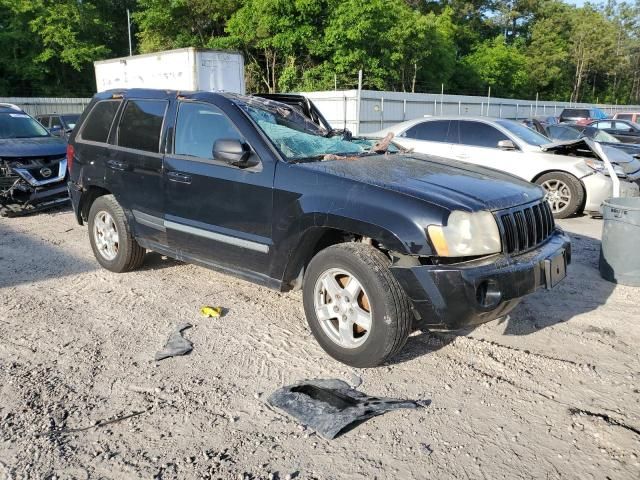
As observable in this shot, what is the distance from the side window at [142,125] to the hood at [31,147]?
4263 millimetres

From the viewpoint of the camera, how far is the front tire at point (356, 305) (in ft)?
11.1

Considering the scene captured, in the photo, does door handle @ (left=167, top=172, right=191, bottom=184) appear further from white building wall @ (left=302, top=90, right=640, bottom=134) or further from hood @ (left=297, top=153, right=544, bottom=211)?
white building wall @ (left=302, top=90, right=640, bottom=134)

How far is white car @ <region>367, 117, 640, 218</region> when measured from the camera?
8531 millimetres

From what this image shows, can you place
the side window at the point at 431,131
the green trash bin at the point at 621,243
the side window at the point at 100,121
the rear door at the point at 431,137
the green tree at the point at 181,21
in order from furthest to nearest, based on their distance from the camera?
the green tree at the point at 181,21 < the side window at the point at 431,131 < the rear door at the point at 431,137 < the side window at the point at 100,121 < the green trash bin at the point at 621,243

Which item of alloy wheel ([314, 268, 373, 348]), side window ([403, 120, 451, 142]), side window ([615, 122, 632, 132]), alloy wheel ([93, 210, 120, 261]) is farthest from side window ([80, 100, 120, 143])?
side window ([615, 122, 632, 132])

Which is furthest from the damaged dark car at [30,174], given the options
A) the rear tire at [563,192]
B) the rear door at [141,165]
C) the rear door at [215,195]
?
the rear tire at [563,192]

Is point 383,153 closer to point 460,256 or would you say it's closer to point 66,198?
point 460,256

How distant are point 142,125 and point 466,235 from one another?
3272 millimetres

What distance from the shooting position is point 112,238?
5656mm

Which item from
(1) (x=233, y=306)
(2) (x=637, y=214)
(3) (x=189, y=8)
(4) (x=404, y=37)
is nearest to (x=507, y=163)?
(2) (x=637, y=214)

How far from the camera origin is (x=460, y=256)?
3.34 meters

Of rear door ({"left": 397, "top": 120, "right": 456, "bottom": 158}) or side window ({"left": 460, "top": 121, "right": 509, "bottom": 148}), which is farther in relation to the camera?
rear door ({"left": 397, "top": 120, "right": 456, "bottom": 158})

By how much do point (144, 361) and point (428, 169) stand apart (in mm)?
2495

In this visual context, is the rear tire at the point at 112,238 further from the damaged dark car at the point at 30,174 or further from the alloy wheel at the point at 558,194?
the alloy wheel at the point at 558,194
